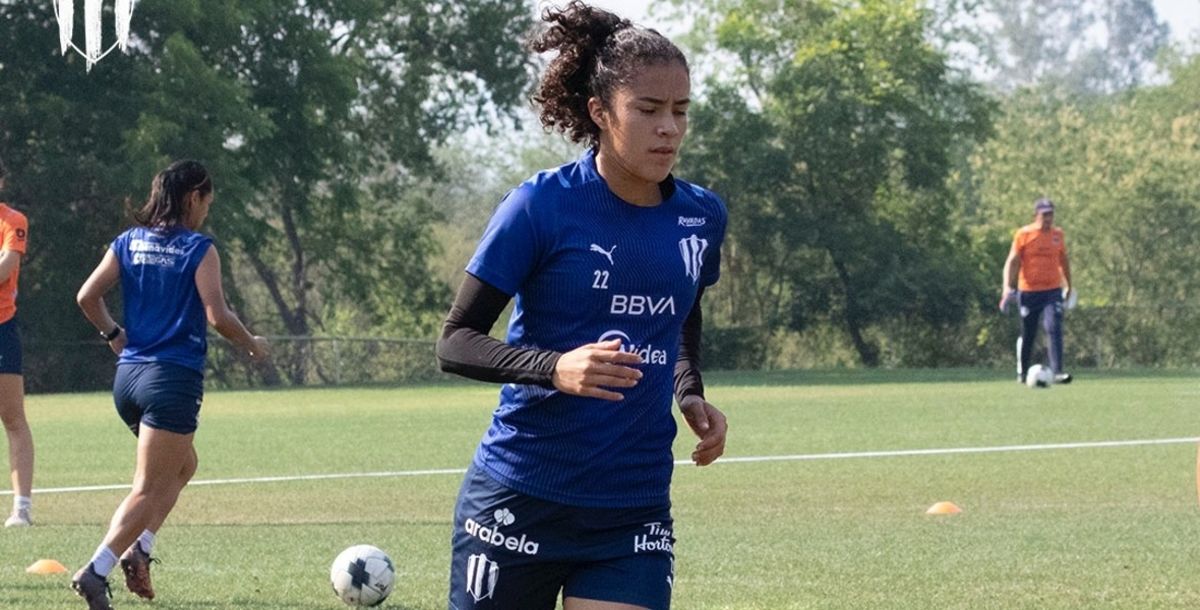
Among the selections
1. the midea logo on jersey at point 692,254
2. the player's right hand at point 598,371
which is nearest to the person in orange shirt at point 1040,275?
the midea logo on jersey at point 692,254

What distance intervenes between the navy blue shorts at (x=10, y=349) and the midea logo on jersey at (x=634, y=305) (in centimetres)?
780

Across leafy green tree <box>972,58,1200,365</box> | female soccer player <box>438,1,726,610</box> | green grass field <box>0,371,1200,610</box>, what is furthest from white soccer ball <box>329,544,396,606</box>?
leafy green tree <box>972,58,1200,365</box>

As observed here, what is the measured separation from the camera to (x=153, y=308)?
8.55m

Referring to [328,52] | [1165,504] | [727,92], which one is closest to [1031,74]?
[727,92]

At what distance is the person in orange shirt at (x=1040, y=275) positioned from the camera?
82.7 ft

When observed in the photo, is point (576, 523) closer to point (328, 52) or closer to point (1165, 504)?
point (1165, 504)

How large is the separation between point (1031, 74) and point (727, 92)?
430ft

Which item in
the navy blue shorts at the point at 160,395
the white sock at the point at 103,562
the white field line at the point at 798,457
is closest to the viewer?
the white sock at the point at 103,562

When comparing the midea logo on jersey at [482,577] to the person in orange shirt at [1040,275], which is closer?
the midea logo on jersey at [482,577]

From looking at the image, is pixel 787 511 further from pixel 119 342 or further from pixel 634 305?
pixel 634 305

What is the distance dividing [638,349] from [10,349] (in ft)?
26.0

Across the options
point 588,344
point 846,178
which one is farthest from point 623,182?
point 846,178

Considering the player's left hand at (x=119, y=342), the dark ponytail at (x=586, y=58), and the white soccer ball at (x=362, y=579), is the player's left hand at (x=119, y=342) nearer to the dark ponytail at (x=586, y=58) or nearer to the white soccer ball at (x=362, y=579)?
the white soccer ball at (x=362, y=579)

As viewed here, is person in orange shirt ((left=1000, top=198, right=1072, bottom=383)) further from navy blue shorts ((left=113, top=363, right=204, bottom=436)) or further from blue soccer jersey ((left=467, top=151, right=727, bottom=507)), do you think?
blue soccer jersey ((left=467, top=151, right=727, bottom=507))
